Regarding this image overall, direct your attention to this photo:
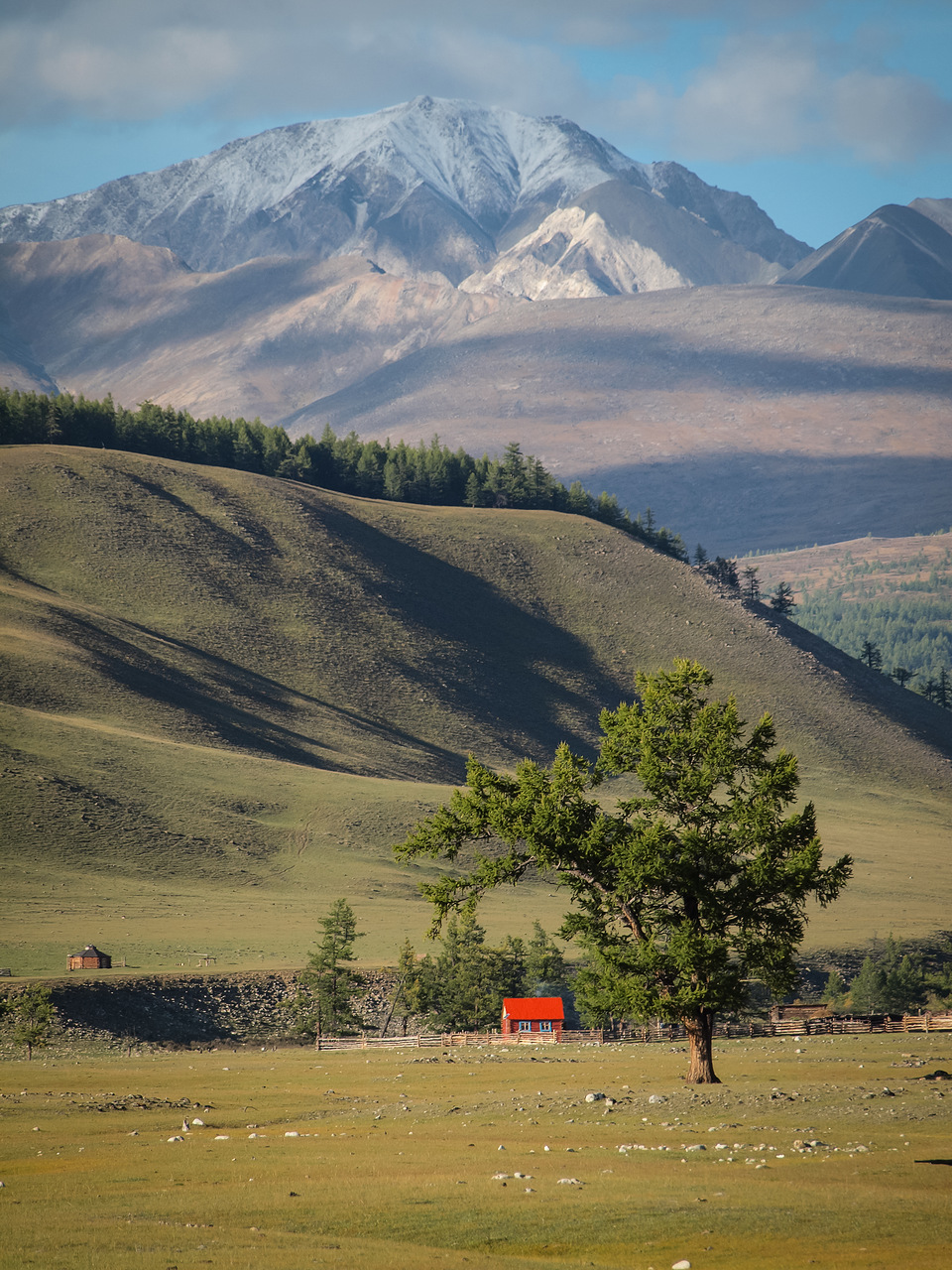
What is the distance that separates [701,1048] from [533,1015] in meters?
34.7

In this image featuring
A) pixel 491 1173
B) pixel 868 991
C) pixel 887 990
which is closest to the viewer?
pixel 491 1173

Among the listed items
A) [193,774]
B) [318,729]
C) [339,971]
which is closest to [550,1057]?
[339,971]

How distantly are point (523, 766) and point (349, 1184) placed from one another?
1500 centimetres

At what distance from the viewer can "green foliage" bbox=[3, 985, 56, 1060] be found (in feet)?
180

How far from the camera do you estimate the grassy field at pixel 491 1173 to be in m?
17.6

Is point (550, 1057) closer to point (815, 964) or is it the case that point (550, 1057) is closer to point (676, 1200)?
point (676, 1200)

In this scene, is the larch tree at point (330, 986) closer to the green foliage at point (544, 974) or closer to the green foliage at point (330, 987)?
the green foliage at point (330, 987)

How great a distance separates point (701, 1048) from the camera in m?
34.2

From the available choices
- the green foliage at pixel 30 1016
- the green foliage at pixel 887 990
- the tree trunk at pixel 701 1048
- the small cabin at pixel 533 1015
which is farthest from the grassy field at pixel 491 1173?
the green foliage at pixel 887 990

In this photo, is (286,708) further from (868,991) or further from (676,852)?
(676,852)

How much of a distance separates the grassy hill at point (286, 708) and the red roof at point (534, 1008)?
14.0 m

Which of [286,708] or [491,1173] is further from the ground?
[286,708]

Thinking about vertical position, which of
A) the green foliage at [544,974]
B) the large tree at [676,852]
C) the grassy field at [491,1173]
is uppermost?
the large tree at [676,852]

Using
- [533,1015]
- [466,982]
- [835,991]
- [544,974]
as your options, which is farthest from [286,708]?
[533,1015]
